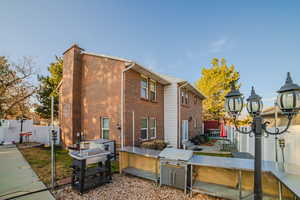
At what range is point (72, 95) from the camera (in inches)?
362

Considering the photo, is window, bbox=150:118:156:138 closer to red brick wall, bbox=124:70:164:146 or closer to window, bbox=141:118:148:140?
red brick wall, bbox=124:70:164:146

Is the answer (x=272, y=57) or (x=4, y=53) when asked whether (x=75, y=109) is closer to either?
(x=4, y=53)

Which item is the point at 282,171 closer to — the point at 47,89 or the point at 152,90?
the point at 152,90

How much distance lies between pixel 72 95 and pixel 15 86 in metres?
10.6

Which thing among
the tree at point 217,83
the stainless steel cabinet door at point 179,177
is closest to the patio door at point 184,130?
the stainless steel cabinet door at point 179,177

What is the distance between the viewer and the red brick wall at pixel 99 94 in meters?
7.81

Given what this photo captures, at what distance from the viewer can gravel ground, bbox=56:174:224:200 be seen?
3.84m

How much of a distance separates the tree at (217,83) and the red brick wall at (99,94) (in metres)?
17.2

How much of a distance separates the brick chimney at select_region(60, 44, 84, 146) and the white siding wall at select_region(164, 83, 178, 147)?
6.41 meters

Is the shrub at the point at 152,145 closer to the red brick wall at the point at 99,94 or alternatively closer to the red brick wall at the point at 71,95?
the red brick wall at the point at 99,94

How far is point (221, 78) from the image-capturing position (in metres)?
21.7

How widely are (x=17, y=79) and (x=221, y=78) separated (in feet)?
85.7

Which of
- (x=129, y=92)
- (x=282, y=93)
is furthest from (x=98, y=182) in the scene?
(x=282, y=93)

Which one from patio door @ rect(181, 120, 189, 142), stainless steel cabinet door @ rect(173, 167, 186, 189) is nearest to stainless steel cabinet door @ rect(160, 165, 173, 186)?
stainless steel cabinet door @ rect(173, 167, 186, 189)
